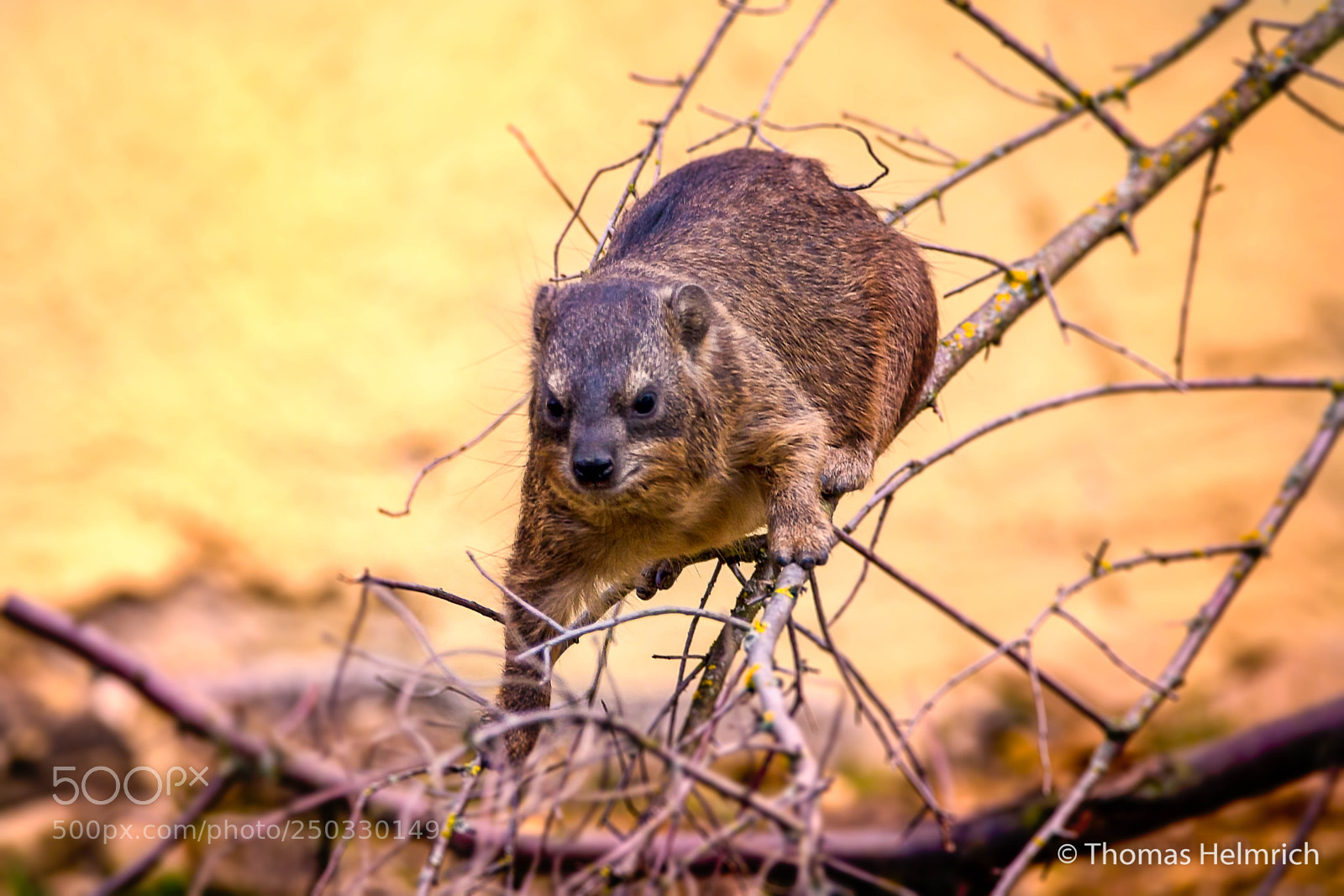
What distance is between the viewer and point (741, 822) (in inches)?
67.7

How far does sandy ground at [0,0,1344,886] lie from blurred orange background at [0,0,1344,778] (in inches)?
0.9

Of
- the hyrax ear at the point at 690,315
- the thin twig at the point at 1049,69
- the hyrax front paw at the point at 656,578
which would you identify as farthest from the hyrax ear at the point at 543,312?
the thin twig at the point at 1049,69

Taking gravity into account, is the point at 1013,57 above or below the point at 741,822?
above

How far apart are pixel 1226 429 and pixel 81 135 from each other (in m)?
8.70

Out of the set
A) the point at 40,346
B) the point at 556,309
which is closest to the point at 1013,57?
the point at 556,309

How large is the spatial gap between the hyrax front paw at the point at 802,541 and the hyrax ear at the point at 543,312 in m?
1.06

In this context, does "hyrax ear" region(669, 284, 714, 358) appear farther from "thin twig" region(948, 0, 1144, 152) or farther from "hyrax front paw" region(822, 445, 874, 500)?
"thin twig" region(948, 0, 1144, 152)

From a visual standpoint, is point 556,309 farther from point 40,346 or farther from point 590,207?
point 40,346

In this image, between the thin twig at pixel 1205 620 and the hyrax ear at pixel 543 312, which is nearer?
the thin twig at pixel 1205 620

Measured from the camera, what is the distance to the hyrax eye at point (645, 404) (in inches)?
142

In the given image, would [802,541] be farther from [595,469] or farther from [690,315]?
[690,315]

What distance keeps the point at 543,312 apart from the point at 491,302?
4.41 metres

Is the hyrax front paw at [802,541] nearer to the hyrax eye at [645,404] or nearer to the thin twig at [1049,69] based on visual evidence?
A: the hyrax eye at [645,404]

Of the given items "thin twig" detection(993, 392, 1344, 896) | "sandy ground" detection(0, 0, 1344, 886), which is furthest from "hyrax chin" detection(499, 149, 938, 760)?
"sandy ground" detection(0, 0, 1344, 886)
